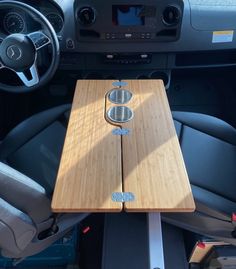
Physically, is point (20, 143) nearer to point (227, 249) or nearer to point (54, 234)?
point (54, 234)

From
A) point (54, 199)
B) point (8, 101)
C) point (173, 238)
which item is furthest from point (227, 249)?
point (8, 101)

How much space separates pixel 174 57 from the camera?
1527 millimetres

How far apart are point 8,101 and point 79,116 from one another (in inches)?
30.7

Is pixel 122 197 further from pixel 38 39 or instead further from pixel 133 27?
pixel 133 27

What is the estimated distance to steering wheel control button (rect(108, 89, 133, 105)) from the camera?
1137 mm

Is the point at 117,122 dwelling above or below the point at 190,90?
above

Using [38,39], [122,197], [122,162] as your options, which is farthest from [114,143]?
[38,39]

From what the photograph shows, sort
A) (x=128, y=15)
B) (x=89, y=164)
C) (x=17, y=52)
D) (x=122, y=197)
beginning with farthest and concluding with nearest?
(x=128, y=15) → (x=17, y=52) → (x=89, y=164) → (x=122, y=197)

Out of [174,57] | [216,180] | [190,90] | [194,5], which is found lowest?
[190,90]

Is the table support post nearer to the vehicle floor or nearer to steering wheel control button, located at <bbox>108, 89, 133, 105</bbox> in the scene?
steering wheel control button, located at <bbox>108, 89, 133, 105</bbox>

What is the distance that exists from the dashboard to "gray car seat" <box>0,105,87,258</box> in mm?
296

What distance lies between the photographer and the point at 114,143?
96 centimetres

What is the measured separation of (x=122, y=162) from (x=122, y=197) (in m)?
0.13

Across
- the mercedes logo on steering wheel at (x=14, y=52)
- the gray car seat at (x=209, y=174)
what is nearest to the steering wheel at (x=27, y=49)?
the mercedes logo on steering wheel at (x=14, y=52)
